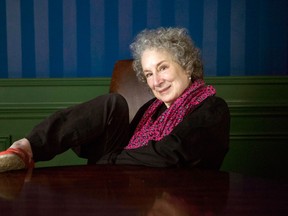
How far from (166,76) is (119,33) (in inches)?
29.4

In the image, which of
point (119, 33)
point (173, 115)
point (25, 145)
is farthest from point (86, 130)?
point (119, 33)

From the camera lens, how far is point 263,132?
2.26m

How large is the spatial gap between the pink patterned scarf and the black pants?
7cm

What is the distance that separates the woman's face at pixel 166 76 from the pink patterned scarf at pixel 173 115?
0.04m

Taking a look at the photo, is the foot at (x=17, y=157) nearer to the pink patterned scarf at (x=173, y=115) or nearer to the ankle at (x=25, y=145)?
the ankle at (x=25, y=145)

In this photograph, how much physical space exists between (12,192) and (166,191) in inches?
15.0

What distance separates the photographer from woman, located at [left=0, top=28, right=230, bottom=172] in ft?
4.55

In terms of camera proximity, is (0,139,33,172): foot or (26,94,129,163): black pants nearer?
(0,139,33,172): foot

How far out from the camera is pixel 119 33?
7.51ft

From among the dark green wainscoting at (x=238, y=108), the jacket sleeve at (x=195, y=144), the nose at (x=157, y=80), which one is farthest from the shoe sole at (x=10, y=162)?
the dark green wainscoting at (x=238, y=108)

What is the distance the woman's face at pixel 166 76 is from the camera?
5.39 feet

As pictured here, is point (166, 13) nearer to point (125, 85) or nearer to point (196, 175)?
point (125, 85)

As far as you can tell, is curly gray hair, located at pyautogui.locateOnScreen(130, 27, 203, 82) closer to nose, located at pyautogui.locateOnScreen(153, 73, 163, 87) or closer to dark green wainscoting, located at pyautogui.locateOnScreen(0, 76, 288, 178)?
nose, located at pyautogui.locateOnScreen(153, 73, 163, 87)

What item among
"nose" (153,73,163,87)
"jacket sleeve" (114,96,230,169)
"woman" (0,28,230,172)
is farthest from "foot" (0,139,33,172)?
"nose" (153,73,163,87)
